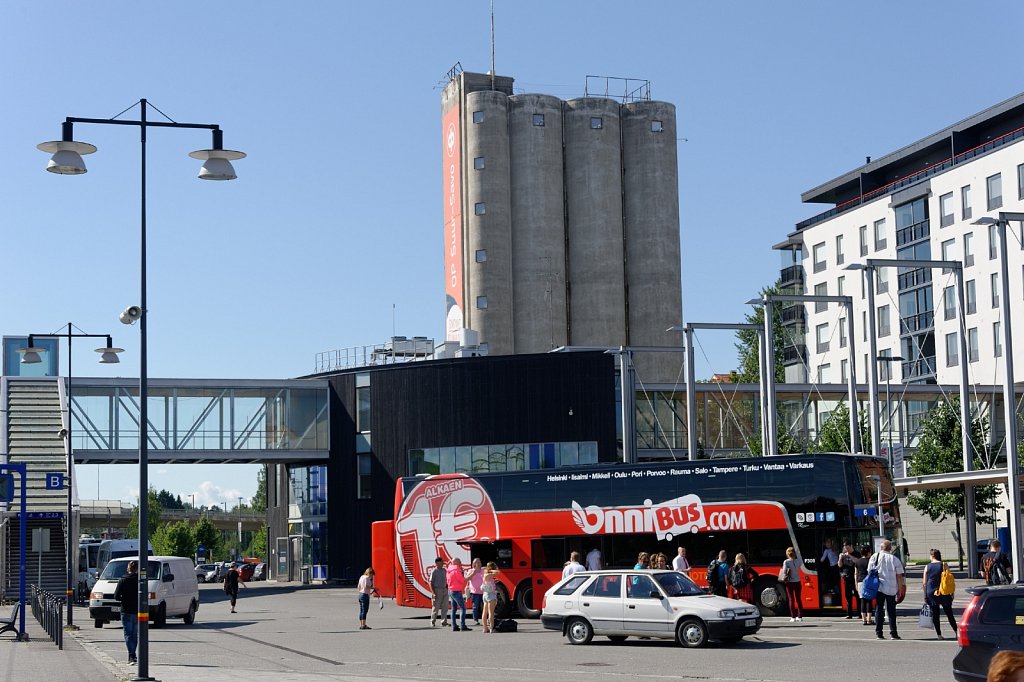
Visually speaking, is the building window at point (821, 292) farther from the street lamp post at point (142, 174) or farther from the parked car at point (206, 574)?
the street lamp post at point (142, 174)

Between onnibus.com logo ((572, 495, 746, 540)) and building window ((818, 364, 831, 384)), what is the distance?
199 ft

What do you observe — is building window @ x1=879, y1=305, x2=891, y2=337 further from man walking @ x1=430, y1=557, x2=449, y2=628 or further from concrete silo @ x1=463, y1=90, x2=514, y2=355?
man walking @ x1=430, y1=557, x2=449, y2=628

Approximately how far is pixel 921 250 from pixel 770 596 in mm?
55375

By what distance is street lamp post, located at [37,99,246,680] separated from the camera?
19.8m

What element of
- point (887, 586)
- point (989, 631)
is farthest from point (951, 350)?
point (989, 631)

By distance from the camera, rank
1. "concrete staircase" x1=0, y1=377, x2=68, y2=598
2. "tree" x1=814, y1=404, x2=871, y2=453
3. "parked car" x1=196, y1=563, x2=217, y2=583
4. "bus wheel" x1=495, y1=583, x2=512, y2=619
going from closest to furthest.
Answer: "bus wheel" x1=495, y1=583, x2=512, y2=619 → "concrete staircase" x1=0, y1=377, x2=68, y2=598 → "tree" x1=814, y1=404, x2=871, y2=453 → "parked car" x1=196, y1=563, x2=217, y2=583

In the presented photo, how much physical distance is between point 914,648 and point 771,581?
8.69 metres

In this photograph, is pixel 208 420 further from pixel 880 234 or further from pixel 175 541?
pixel 175 541

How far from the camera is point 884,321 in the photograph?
87.8m

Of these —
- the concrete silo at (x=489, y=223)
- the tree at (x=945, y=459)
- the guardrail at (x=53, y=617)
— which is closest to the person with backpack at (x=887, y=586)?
the guardrail at (x=53, y=617)

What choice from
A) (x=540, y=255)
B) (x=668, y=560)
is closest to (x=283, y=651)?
(x=668, y=560)

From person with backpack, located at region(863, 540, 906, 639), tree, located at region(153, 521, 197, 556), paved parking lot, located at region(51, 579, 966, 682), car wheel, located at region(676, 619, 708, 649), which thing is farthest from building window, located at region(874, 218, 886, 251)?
tree, located at region(153, 521, 197, 556)

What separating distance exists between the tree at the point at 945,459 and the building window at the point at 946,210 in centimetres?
2358

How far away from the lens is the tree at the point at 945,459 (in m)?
57.6
